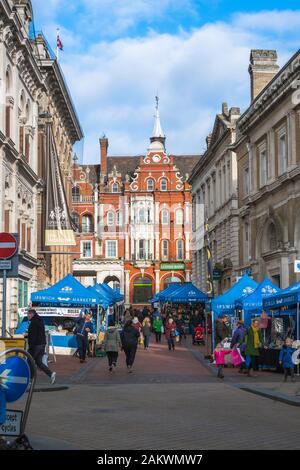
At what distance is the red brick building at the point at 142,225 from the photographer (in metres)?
85.2

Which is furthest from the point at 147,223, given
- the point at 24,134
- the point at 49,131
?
the point at 24,134

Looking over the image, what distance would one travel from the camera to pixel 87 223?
283ft

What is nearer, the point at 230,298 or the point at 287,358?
the point at 287,358

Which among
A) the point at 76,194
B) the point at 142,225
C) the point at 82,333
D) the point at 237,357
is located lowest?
the point at 237,357

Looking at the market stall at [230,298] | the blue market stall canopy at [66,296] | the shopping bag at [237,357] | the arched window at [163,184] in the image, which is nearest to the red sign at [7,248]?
the shopping bag at [237,357]

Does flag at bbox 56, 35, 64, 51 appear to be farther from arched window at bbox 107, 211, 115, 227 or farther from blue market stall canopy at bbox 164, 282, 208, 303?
arched window at bbox 107, 211, 115, 227

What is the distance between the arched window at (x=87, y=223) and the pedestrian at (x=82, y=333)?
57402 mm

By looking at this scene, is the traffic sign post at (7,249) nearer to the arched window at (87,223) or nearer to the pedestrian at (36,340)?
the pedestrian at (36,340)

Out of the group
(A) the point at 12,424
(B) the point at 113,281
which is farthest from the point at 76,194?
(A) the point at 12,424

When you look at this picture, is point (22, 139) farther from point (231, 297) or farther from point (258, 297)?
point (258, 297)

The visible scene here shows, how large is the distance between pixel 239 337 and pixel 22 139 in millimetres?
20622

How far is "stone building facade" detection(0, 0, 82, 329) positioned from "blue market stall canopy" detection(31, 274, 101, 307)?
16.9ft

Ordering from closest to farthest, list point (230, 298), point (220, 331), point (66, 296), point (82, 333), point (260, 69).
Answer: point (220, 331)
point (82, 333)
point (230, 298)
point (66, 296)
point (260, 69)

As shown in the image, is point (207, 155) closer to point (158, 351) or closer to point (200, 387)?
point (158, 351)
